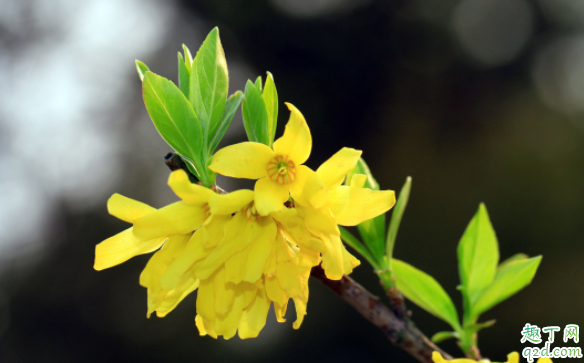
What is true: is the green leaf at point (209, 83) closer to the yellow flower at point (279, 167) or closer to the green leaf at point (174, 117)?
the green leaf at point (174, 117)

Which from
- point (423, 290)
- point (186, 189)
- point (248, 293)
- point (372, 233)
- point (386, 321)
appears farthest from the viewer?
point (423, 290)

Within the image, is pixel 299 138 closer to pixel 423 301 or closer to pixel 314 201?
pixel 314 201

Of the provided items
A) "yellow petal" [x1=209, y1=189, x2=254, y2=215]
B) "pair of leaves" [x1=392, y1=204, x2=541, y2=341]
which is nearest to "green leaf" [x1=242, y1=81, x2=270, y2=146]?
"yellow petal" [x1=209, y1=189, x2=254, y2=215]

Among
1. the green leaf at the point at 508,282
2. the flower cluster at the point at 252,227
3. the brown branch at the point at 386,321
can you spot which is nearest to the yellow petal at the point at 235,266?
the flower cluster at the point at 252,227

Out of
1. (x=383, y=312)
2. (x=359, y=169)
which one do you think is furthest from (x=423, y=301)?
(x=359, y=169)

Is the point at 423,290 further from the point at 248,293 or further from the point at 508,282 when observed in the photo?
the point at 248,293

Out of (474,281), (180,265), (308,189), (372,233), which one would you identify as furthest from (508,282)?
(180,265)

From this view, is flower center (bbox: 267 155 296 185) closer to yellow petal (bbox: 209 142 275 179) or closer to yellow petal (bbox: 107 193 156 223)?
yellow petal (bbox: 209 142 275 179)
